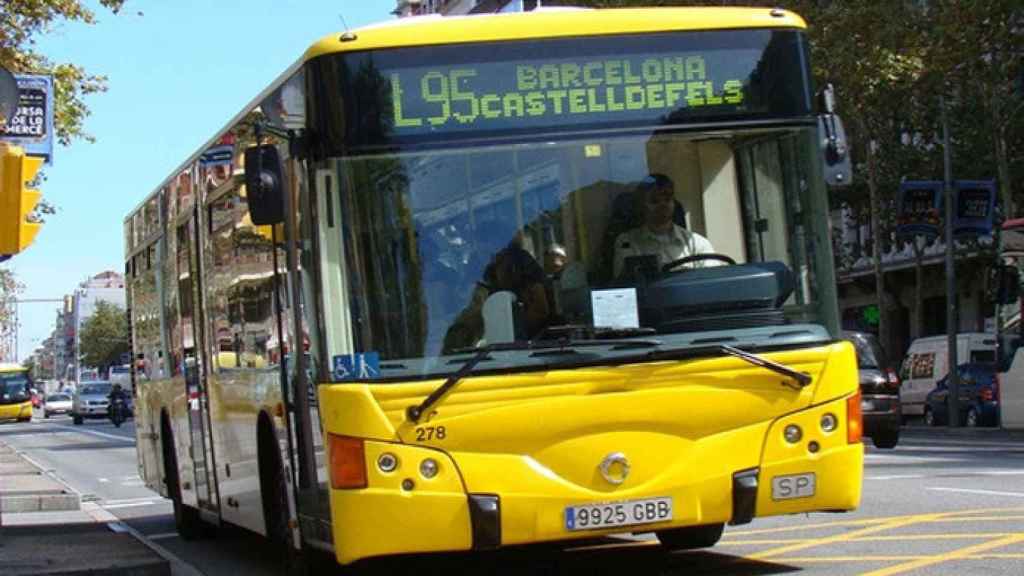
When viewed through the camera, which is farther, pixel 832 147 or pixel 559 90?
pixel 832 147

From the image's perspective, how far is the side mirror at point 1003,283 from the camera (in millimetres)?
25469

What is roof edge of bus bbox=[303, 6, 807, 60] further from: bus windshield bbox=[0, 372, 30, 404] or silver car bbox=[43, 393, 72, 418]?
silver car bbox=[43, 393, 72, 418]

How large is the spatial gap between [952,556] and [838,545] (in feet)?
4.01

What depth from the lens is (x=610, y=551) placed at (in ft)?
41.9

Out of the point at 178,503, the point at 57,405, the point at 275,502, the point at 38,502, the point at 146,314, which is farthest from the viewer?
the point at 57,405

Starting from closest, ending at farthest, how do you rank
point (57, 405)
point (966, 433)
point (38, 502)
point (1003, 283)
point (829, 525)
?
point (829, 525)
point (38, 502)
point (1003, 283)
point (966, 433)
point (57, 405)

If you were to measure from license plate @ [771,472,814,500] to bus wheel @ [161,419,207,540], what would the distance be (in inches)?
309

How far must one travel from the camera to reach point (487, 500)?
30.0ft

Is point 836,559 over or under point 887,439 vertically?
over

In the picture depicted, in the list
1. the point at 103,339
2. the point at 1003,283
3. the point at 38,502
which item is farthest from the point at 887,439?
the point at 103,339

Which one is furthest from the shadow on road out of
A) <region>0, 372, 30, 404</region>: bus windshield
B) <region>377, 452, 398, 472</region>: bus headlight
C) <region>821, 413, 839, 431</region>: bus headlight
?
<region>0, 372, 30, 404</region>: bus windshield

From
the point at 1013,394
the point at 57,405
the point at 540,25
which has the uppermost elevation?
the point at 540,25

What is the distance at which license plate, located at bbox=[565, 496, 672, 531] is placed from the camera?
364 inches

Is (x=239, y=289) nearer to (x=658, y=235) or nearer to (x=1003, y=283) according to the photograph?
(x=658, y=235)
